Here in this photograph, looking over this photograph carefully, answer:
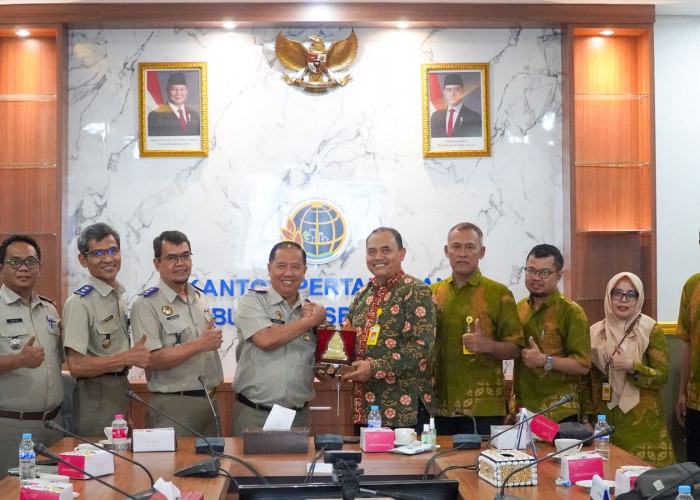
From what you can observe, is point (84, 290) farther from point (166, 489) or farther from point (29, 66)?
point (29, 66)

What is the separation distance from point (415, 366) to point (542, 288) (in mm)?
852

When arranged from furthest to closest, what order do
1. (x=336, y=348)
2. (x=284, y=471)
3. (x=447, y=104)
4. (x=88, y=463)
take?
1. (x=447, y=104)
2. (x=336, y=348)
3. (x=284, y=471)
4. (x=88, y=463)

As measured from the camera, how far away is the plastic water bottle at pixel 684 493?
2.45 metres

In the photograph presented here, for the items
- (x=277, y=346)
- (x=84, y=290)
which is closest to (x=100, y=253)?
(x=84, y=290)

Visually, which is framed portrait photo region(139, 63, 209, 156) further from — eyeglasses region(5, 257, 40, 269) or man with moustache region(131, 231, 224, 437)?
eyeglasses region(5, 257, 40, 269)

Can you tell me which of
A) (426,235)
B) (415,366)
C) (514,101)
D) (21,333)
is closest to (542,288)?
(415,366)

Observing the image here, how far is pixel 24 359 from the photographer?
4133 millimetres

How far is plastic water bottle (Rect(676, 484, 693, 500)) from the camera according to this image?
2.45 metres

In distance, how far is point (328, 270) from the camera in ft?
19.5

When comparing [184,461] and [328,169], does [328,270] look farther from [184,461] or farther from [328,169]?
[184,461]

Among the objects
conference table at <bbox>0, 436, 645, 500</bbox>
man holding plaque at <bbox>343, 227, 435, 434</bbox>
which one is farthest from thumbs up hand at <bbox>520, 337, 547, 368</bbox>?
conference table at <bbox>0, 436, 645, 500</bbox>

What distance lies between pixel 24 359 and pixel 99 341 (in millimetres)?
434

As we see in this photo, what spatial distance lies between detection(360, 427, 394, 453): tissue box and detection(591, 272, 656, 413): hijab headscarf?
61.5 inches

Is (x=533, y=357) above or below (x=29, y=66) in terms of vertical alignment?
below
